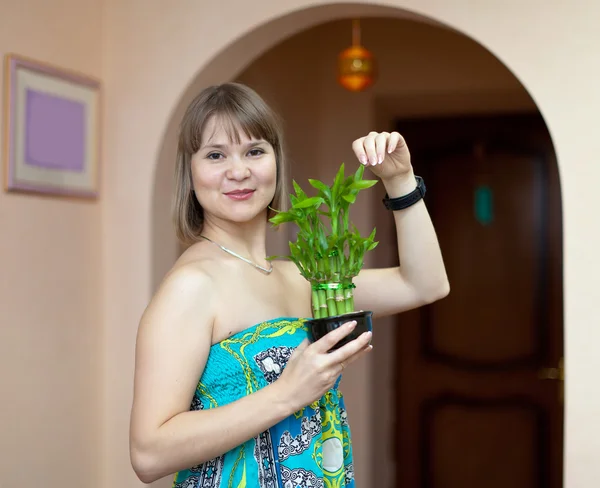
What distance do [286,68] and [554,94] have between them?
1737mm

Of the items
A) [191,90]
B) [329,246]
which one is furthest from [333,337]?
[191,90]

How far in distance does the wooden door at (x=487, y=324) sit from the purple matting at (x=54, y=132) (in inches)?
82.0

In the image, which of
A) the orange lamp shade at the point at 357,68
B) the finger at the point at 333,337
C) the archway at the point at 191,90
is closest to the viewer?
Result: the finger at the point at 333,337

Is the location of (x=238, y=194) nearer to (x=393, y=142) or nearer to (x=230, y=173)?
(x=230, y=173)

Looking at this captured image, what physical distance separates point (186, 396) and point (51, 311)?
42.9 inches

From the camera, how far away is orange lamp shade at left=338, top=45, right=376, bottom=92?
2611 millimetres

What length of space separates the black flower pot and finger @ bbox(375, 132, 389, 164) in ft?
0.88

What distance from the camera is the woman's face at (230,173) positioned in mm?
1318

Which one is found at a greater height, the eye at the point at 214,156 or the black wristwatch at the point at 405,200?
the eye at the point at 214,156

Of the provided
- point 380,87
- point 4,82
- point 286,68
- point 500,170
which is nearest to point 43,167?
point 4,82

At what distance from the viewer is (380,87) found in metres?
3.51

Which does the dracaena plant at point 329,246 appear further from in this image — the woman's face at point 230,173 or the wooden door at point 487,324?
the wooden door at point 487,324

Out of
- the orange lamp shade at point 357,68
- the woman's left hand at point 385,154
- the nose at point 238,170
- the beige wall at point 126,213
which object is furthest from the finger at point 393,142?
the orange lamp shade at point 357,68

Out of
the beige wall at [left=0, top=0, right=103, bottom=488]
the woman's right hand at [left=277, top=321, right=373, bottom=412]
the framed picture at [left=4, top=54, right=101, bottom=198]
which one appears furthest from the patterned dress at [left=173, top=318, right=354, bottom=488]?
the framed picture at [left=4, top=54, right=101, bottom=198]
